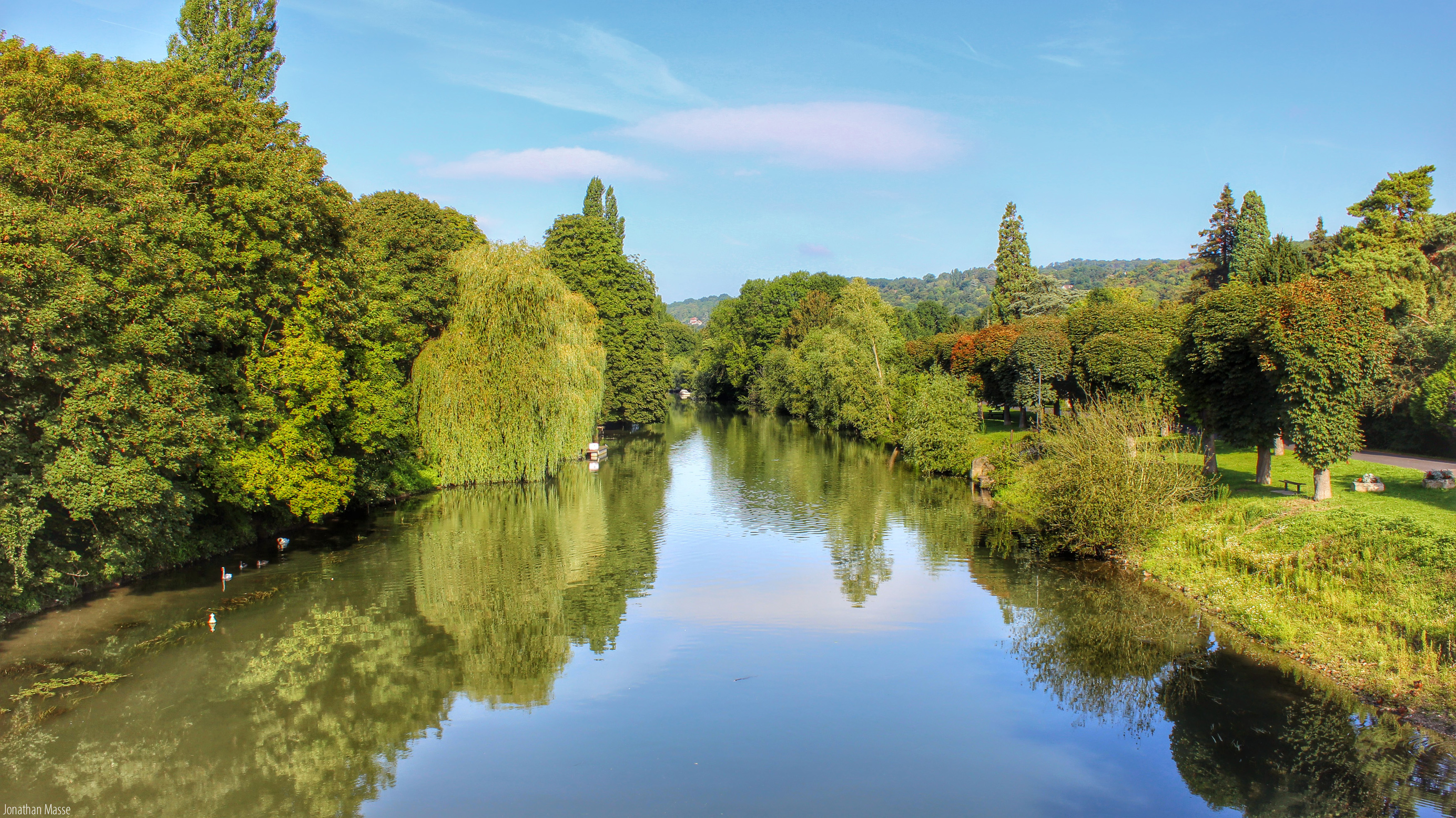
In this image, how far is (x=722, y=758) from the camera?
14.3 metres

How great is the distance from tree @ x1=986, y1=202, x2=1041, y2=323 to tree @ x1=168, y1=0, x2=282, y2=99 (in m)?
62.9

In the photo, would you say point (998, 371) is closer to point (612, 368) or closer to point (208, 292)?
point (612, 368)

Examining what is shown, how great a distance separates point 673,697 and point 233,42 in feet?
101

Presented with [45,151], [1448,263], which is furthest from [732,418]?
[45,151]

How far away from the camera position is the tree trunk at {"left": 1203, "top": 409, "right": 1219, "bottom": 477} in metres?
30.0

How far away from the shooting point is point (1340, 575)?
66.2ft

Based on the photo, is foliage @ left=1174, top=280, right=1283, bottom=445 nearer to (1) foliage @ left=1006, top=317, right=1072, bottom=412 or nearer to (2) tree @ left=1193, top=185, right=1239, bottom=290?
(1) foliage @ left=1006, top=317, right=1072, bottom=412

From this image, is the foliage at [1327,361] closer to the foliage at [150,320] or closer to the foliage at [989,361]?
the foliage at [989,361]

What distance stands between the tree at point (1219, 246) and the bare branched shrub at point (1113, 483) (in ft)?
145

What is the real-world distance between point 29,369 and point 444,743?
1188 centimetres

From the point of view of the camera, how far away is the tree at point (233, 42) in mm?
31906

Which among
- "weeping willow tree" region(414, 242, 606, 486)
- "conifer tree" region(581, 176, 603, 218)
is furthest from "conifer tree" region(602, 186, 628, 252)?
"weeping willow tree" region(414, 242, 606, 486)

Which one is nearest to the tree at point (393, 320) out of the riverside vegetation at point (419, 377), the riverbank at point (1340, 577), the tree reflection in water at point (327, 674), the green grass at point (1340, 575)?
the riverside vegetation at point (419, 377)

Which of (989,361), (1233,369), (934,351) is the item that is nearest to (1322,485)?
(1233,369)
